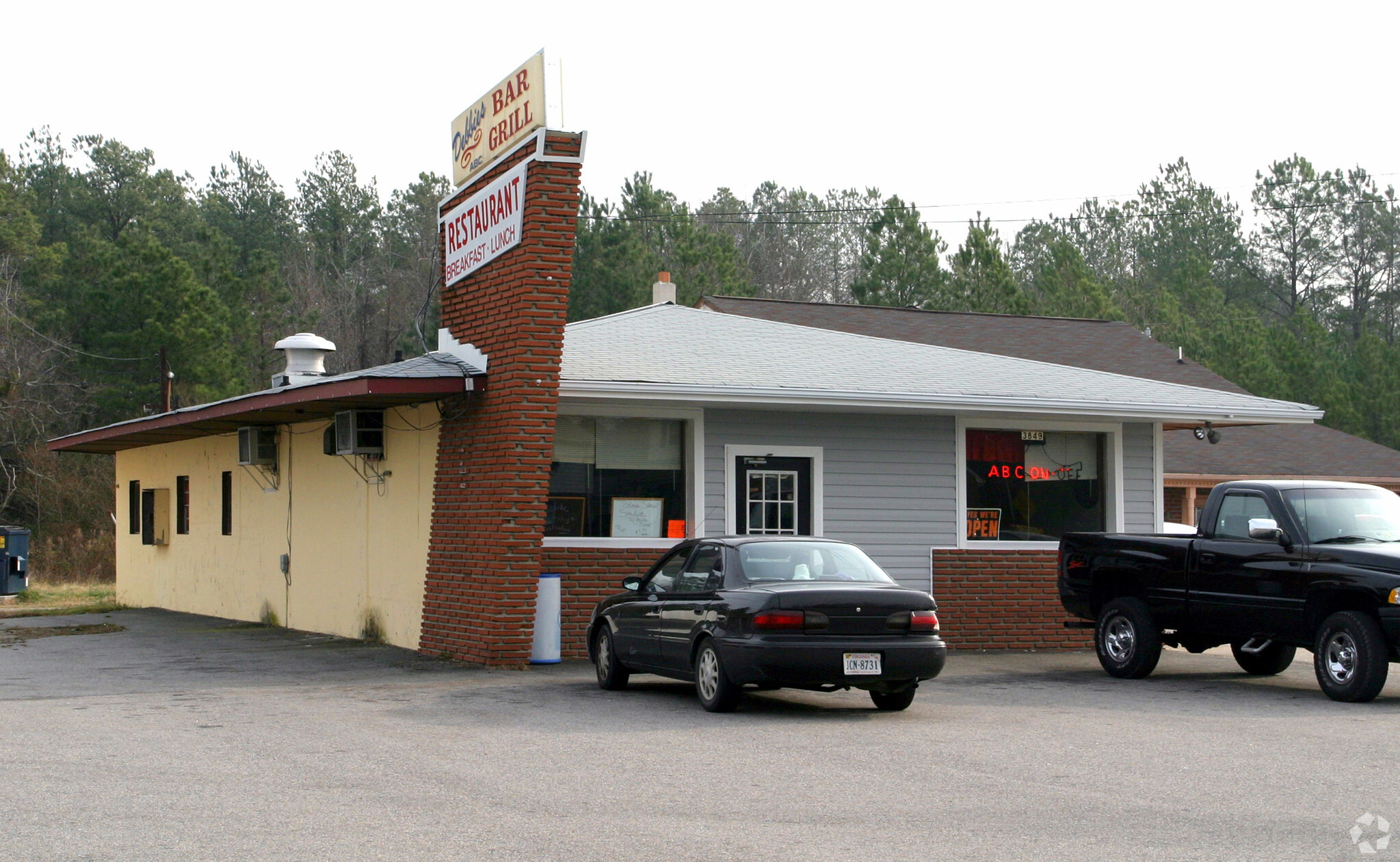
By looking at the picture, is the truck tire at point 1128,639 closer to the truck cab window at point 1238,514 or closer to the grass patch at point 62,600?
the truck cab window at point 1238,514

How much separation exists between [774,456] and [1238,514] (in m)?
5.23

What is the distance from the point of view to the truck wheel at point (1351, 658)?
12211 millimetres

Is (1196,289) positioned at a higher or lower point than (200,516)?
higher

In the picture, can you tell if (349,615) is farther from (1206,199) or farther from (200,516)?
(1206,199)

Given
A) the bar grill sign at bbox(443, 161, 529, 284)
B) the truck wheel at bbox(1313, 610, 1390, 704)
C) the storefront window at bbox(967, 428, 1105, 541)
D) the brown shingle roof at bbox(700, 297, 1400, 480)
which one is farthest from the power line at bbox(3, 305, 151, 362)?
the truck wheel at bbox(1313, 610, 1390, 704)

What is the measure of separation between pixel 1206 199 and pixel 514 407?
6192 cm

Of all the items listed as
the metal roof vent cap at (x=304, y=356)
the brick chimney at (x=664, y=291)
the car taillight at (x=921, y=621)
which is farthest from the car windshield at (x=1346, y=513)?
the metal roof vent cap at (x=304, y=356)

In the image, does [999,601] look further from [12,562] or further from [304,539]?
[12,562]

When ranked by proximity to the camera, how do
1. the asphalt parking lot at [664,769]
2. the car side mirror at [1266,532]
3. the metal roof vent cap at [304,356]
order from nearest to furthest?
1. the asphalt parking lot at [664,769]
2. the car side mirror at [1266,532]
3. the metal roof vent cap at [304,356]

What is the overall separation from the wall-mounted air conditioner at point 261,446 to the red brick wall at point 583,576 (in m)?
6.94

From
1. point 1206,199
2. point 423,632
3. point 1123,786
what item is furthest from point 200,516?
point 1206,199

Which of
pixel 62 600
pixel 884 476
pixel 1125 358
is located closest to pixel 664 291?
pixel 884 476

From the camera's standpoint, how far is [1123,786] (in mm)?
8438

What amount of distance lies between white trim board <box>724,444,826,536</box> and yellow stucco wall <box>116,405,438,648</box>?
330 centimetres
